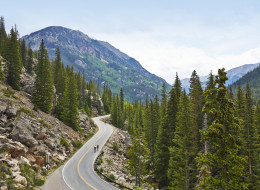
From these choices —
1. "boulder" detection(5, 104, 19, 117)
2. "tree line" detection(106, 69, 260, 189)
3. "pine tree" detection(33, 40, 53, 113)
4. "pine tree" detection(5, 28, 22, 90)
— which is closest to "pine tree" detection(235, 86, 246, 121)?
"tree line" detection(106, 69, 260, 189)

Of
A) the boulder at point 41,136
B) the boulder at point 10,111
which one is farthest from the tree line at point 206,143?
the boulder at point 10,111

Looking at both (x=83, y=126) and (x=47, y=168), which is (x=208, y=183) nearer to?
(x=47, y=168)

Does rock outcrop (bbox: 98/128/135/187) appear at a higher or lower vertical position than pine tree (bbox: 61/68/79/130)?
lower

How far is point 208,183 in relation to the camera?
13.7 m

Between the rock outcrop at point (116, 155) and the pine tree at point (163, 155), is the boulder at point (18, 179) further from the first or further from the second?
the pine tree at point (163, 155)

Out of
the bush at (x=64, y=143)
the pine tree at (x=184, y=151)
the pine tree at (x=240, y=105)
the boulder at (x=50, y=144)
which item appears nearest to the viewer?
the pine tree at (x=184, y=151)

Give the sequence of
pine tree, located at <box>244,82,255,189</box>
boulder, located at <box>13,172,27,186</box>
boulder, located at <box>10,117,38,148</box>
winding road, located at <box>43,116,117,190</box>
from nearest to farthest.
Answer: boulder, located at <box>13,172,27,186</box> < winding road, located at <box>43,116,117,190</box> < boulder, located at <box>10,117,38,148</box> < pine tree, located at <box>244,82,255,189</box>

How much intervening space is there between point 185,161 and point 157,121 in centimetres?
1909

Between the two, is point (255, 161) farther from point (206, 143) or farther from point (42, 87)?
point (42, 87)

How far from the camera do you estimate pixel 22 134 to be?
22922 mm

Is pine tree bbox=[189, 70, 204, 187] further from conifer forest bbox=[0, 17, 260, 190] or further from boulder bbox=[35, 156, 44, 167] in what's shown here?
boulder bbox=[35, 156, 44, 167]

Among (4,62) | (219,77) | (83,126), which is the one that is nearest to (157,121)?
(83,126)

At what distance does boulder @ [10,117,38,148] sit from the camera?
22206mm

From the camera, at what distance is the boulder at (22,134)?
874 inches
